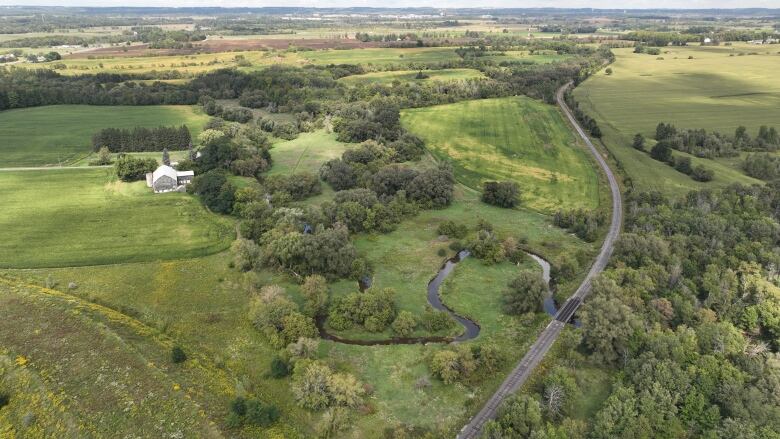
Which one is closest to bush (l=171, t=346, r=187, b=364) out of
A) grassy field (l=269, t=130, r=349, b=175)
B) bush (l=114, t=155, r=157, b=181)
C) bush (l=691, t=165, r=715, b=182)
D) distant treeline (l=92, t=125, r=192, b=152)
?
bush (l=114, t=155, r=157, b=181)

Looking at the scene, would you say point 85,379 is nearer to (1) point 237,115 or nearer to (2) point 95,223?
(2) point 95,223

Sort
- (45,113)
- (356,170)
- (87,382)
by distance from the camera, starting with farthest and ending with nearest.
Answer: (45,113) → (356,170) → (87,382)

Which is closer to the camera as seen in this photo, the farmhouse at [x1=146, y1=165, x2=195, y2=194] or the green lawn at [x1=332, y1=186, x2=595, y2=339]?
the green lawn at [x1=332, y1=186, x2=595, y2=339]

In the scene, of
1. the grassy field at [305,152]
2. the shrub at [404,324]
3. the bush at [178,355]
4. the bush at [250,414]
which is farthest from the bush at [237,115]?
the bush at [250,414]

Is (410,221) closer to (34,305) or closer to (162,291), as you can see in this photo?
(162,291)

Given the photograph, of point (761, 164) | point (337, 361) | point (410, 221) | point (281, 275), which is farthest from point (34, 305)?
point (761, 164)

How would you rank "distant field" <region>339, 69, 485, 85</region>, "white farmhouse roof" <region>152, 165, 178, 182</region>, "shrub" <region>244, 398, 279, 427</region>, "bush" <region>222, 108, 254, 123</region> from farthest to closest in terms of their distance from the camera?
"distant field" <region>339, 69, 485, 85</region>, "bush" <region>222, 108, 254, 123</region>, "white farmhouse roof" <region>152, 165, 178, 182</region>, "shrub" <region>244, 398, 279, 427</region>

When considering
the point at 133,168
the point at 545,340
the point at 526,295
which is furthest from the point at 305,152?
the point at 545,340

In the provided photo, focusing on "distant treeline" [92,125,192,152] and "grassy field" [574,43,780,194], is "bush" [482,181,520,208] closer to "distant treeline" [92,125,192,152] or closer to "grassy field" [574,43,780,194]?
"grassy field" [574,43,780,194]
